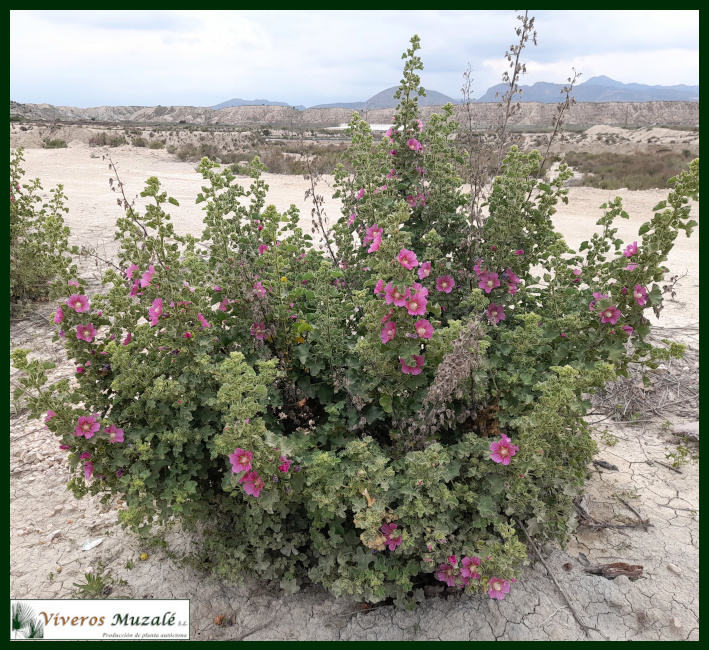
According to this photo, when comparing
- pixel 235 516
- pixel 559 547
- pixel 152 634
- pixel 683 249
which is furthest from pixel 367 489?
pixel 683 249

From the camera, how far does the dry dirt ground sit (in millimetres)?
2428

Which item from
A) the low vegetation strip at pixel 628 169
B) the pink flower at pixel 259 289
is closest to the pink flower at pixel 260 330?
the pink flower at pixel 259 289

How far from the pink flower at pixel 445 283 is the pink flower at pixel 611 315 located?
824 millimetres

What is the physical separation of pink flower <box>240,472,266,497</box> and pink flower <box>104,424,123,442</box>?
24.4 inches

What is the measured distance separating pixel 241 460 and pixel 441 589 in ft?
4.64

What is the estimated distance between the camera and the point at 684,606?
2541mm

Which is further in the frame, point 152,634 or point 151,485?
point 152,634

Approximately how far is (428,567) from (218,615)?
121 cm

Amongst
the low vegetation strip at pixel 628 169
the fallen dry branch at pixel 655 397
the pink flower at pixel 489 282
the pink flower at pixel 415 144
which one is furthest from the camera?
the low vegetation strip at pixel 628 169

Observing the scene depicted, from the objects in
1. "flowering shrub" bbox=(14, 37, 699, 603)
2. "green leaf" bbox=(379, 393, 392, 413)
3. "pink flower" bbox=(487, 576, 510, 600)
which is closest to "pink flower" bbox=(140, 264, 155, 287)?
"flowering shrub" bbox=(14, 37, 699, 603)

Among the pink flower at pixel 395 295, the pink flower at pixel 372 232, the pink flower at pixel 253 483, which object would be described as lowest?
the pink flower at pixel 253 483

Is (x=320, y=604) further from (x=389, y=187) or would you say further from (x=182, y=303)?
(x=389, y=187)

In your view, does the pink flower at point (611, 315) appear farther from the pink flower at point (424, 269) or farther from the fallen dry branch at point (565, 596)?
the fallen dry branch at point (565, 596)

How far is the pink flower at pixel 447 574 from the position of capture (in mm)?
2252
